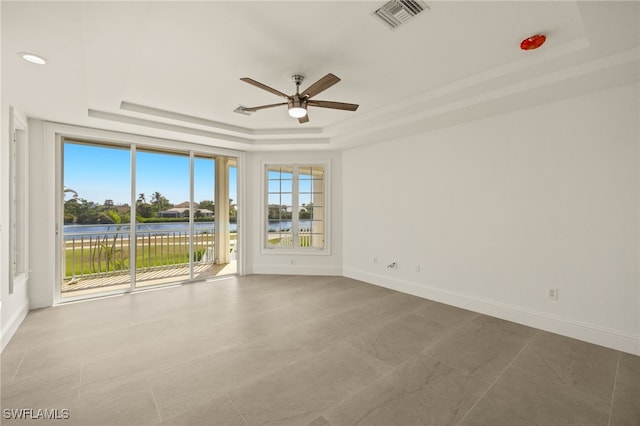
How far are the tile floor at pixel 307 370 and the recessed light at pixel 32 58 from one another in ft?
8.35

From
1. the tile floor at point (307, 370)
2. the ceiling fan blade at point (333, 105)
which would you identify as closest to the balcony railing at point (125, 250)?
the tile floor at point (307, 370)

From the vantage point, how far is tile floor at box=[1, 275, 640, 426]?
1.97 m

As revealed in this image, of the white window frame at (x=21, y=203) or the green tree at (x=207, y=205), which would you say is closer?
the white window frame at (x=21, y=203)

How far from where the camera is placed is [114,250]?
5422mm

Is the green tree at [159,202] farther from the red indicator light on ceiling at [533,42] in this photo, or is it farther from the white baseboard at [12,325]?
the red indicator light on ceiling at [533,42]

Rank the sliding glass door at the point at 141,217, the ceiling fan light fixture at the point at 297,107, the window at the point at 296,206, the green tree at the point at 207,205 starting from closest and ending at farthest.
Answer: the ceiling fan light fixture at the point at 297,107
the sliding glass door at the point at 141,217
the green tree at the point at 207,205
the window at the point at 296,206

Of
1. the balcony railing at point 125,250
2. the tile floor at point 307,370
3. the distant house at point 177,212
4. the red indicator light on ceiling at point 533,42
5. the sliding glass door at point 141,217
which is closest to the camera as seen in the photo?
the tile floor at point 307,370

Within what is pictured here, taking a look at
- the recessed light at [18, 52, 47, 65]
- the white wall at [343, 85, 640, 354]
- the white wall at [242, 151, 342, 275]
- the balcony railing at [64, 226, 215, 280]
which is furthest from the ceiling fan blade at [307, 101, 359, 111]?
the balcony railing at [64, 226, 215, 280]

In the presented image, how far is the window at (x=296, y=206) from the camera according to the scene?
6.11 m

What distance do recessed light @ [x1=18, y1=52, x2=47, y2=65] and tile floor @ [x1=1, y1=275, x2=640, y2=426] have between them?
100 inches

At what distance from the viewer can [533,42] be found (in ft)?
7.98

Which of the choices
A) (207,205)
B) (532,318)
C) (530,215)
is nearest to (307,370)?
(532,318)

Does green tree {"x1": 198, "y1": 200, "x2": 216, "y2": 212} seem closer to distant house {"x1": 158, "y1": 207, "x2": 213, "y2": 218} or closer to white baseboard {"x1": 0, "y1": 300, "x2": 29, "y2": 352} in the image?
distant house {"x1": 158, "y1": 207, "x2": 213, "y2": 218}

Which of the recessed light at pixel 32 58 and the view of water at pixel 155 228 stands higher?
the recessed light at pixel 32 58
